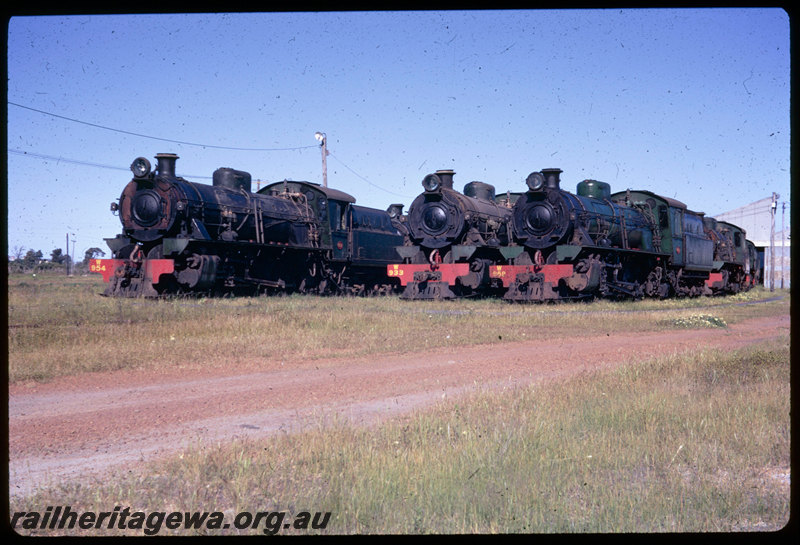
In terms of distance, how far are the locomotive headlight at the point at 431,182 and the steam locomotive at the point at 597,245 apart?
286cm

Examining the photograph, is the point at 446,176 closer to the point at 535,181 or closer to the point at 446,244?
the point at 446,244

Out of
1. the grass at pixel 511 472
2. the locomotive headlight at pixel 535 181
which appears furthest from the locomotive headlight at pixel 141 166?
the grass at pixel 511 472

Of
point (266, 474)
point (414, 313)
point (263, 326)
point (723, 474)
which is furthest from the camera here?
point (414, 313)

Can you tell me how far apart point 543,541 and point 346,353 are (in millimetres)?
8677

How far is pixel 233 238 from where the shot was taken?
23.0 m

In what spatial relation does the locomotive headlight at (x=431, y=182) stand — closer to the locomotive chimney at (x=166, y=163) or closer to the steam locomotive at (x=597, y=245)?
the steam locomotive at (x=597, y=245)

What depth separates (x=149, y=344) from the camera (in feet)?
39.8

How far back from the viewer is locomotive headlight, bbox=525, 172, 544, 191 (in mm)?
22875

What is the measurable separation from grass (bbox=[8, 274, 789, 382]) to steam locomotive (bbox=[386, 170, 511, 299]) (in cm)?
314

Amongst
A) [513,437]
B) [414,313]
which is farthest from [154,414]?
[414,313]

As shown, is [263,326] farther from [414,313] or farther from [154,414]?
[154,414]

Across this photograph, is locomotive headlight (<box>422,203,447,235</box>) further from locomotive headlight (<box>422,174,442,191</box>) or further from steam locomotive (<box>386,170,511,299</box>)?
locomotive headlight (<box>422,174,442,191</box>)

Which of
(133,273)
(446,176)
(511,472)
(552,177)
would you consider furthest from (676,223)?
(511,472)

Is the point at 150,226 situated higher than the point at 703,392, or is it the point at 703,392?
the point at 150,226
